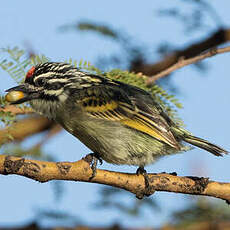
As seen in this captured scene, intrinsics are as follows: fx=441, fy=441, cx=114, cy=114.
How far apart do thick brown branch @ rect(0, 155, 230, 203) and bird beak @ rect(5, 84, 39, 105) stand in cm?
63

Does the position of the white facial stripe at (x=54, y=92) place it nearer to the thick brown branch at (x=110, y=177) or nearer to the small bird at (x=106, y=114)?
the small bird at (x=106, y=114)

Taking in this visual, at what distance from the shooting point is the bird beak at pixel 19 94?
2.97m

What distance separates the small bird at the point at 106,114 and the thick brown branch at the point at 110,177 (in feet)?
0.90

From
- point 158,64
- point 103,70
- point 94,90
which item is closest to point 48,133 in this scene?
point 94,90

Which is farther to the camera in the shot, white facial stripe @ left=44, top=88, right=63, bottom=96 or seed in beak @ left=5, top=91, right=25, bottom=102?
white facial stripe @ left=44, top=88, right=63, bottom=96

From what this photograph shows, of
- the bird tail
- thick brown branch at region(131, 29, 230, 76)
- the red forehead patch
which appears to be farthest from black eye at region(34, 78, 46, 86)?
the bird tail

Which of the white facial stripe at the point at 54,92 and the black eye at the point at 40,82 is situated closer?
the black eye at the point at 40,82

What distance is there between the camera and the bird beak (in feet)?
9.74

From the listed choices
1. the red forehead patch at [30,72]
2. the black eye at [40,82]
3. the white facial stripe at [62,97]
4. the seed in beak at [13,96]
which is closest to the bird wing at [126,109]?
the white facial stripe at [62,97]

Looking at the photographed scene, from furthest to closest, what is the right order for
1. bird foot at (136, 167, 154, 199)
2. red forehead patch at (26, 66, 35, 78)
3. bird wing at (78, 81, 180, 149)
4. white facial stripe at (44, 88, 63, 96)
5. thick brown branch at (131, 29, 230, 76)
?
thick brown branch at (131, 29, 230, 76)
white facial stripe at (44, 88, 63, 96)
bird wing at (78, 81, 180, 149)
red forehead patch at (26, 66, 35, 78)
bird foot at (136, 167, 154, 199)

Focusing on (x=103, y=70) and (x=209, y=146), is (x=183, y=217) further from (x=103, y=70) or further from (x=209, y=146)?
(x=103, y=70)

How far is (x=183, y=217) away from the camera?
3.36 meters

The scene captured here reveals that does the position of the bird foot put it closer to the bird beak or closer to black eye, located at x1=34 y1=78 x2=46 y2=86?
the bird beak

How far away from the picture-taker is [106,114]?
3.54 meters
